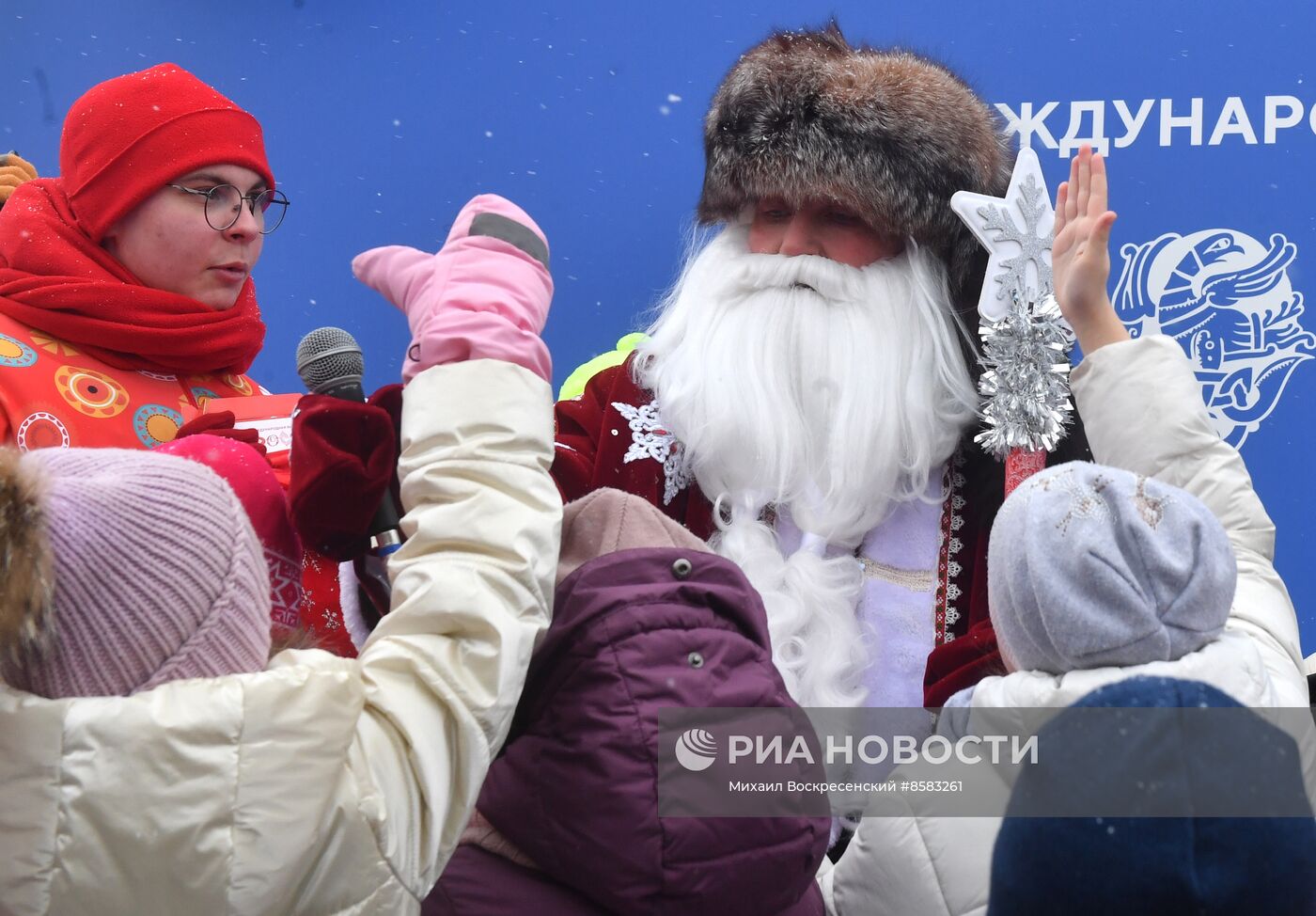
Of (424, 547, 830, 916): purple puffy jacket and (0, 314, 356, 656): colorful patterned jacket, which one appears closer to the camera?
(424, 547, 830, 916): purple puffy jacket

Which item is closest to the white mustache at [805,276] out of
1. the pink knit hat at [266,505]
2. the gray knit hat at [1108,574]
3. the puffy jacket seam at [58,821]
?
the pink knit hat at [266,505]

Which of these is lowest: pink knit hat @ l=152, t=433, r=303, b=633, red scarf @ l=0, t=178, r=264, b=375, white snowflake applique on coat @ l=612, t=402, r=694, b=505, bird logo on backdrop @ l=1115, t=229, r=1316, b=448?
pink knit hat @ l=152, t=433, r=303, b=633

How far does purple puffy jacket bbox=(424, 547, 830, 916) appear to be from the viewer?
1.35 metres

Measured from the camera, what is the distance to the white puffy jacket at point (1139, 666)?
1335 millimetres

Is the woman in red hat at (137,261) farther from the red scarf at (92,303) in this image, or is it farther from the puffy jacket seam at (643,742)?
the puffy jacket seam at (643,742)

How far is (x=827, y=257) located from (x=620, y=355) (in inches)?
23.4

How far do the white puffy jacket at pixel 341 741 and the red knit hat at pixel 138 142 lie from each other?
1120mm

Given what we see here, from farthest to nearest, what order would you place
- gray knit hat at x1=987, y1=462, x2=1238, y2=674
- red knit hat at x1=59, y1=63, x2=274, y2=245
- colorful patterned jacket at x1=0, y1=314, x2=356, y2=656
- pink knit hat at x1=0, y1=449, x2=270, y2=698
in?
1. red knit hat at x1=59, y1=63, x2=274, y2=245
2. colorful patterned jacket at x1=0, y1=314, x2=356, y2=656
3. gray knit hat at x1=987, y1=462, x2=1238, y2=674
4. pink knit hat at x1=0, y1=449, x2=270, y2=698

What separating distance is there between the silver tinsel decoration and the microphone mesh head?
3.74 ft

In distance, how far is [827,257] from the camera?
2602mm

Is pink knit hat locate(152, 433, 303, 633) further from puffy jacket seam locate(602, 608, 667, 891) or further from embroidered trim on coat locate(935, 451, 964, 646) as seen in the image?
embroidered trim on coat locate(935, 451, 964, 646)

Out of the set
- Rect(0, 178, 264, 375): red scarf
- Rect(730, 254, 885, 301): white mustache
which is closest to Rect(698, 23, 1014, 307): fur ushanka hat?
Rect(730, 254, 885, 301): white mustache

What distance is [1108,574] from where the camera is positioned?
128cm

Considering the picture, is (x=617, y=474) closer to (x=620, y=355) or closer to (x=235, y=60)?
(x=620, y=355)
